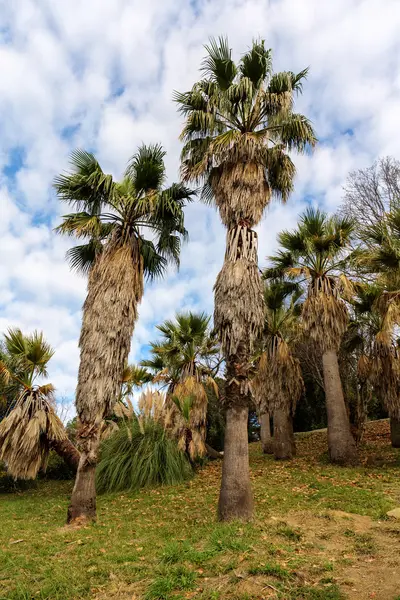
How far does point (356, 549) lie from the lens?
5906 mm

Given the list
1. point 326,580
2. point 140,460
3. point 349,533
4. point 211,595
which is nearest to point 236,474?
point 349,533

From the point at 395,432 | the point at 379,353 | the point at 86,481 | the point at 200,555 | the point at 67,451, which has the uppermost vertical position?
the point at 379,353

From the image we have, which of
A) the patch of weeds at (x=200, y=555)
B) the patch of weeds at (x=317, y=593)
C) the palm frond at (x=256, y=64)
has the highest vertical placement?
the palm frond at (x=256, y=64)

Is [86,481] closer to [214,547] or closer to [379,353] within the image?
[214,547]

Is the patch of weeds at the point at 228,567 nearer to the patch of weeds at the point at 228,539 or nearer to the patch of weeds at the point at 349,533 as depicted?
the patch of weeds at the point at 228,539

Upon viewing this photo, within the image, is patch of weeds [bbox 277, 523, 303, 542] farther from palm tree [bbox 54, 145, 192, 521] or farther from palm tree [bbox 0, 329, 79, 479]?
palm tree [bbox 0, 329, 79, 479]

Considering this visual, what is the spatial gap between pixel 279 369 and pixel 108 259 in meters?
8.05

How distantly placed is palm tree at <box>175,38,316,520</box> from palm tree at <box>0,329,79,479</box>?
6.36 meters

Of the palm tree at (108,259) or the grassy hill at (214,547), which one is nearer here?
the grassy hill at (214,547)

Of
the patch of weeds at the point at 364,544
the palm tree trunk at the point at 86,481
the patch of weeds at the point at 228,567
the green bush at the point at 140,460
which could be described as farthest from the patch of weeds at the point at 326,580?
the green bush at the point at 140,460

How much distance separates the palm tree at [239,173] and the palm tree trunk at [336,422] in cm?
606

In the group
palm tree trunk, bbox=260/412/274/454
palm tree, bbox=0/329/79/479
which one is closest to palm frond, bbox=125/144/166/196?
palm tree, bbox=0/329/79/479

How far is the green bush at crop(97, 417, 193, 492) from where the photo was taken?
11.8 metres

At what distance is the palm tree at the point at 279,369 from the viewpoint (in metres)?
15.2
